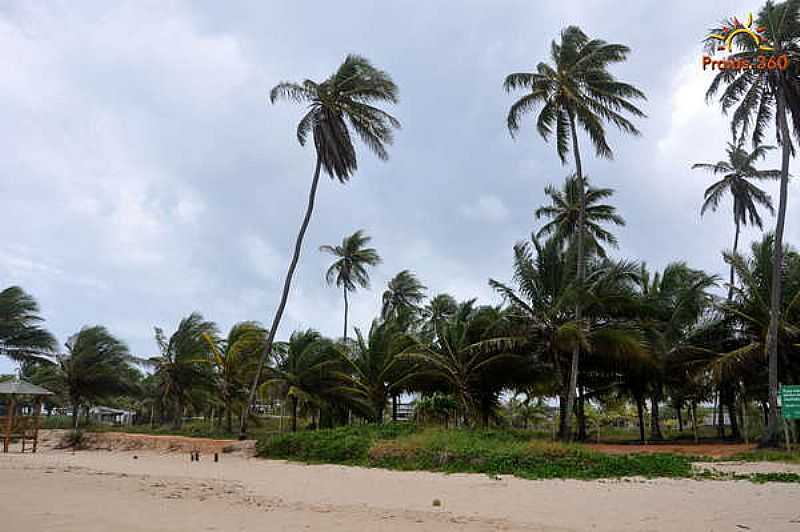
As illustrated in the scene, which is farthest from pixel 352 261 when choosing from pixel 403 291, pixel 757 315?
pixel 757 315

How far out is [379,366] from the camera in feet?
87.3

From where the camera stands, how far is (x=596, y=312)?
848 inches

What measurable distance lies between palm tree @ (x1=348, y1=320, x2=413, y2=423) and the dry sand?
11.1 m

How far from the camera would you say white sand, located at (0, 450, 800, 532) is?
298 inches

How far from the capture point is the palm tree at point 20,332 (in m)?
29.0

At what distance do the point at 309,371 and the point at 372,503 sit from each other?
61.3 feet

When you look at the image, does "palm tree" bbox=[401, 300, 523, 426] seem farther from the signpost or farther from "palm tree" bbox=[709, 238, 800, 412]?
the signpost

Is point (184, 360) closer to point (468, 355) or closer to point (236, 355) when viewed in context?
point (236, 355)

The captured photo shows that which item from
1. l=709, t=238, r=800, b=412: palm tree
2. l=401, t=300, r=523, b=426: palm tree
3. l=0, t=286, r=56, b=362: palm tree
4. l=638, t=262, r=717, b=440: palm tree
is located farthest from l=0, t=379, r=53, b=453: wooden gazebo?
l=709, t=238, r=800, b=412: palm tree

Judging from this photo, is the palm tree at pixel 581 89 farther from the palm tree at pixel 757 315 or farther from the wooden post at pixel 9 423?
the wooden post at pixel 9 423

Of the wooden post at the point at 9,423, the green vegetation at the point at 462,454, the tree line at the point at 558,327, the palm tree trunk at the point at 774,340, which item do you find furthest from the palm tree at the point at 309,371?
the palm tree trunk at the point at 774,340

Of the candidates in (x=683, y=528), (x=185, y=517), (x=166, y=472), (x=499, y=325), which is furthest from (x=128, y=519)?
(x=499, y=325)

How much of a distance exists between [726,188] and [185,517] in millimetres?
34839

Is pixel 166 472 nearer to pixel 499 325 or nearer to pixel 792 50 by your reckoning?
pixel 499 325
